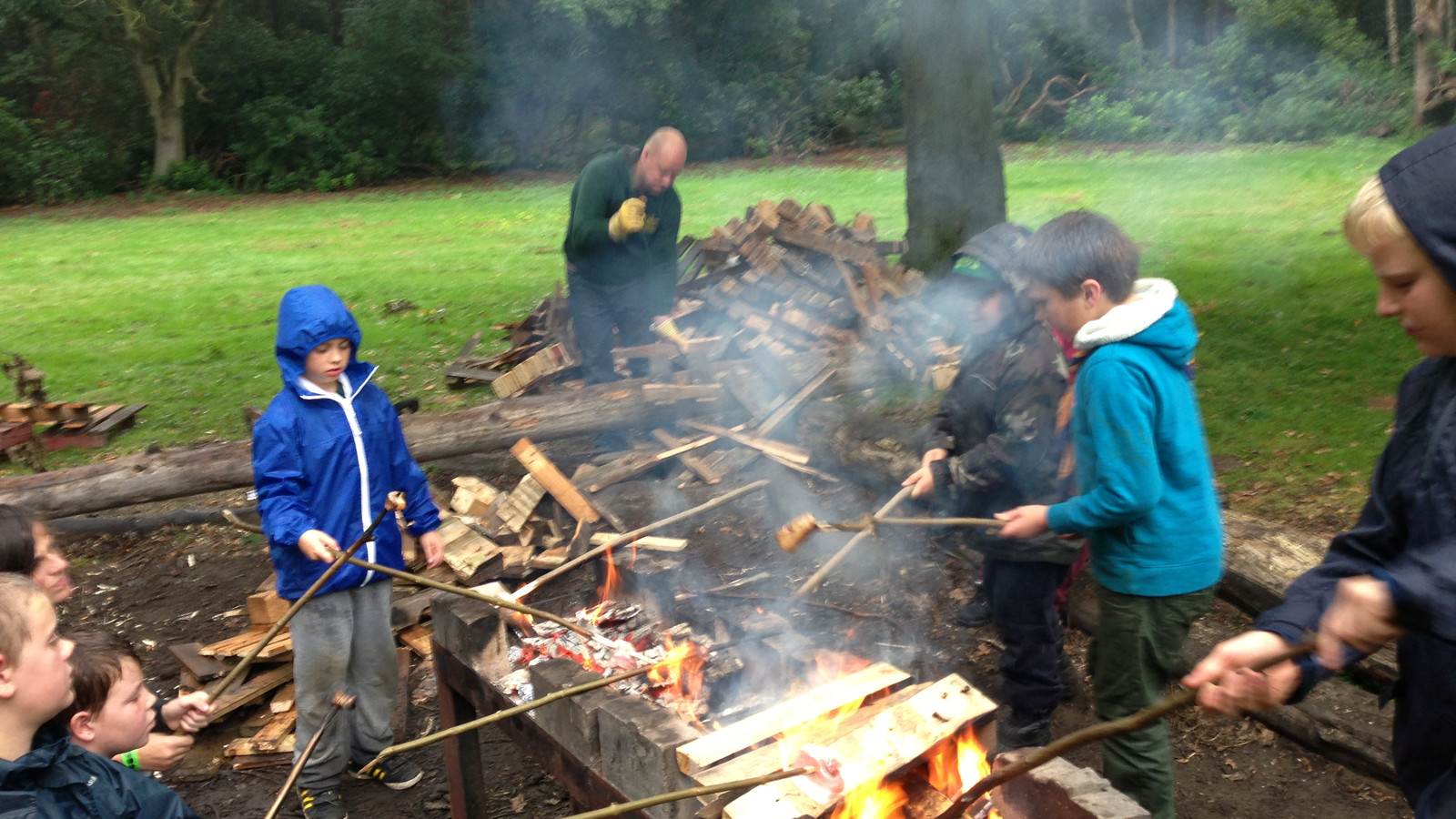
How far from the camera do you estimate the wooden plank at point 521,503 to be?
19.3 feet

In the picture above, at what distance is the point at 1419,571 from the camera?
66.5 inches

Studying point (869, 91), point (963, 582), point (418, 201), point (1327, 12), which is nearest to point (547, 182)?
point (418, 201)

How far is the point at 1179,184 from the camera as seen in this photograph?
17.0m

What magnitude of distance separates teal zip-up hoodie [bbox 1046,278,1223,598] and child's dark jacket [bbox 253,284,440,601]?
8.35ft

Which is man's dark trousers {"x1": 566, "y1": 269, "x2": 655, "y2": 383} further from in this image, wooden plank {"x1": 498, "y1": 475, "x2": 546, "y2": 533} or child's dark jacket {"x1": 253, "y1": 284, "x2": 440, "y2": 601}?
child's dark jacket {"x1": 253, "y1": 284, "x2": 440, "y2": 601}

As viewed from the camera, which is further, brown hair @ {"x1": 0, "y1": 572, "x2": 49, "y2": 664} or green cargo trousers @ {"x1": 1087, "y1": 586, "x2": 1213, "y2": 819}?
green cargo trousers @ {"x1": 1087, "y1": 586, "x2": 1213, "y2": 819}

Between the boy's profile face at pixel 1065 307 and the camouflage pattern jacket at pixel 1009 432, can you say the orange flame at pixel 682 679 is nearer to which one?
the camouflage pattern jacket at pixel 1009 432

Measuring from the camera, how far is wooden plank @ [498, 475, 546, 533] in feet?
19.3

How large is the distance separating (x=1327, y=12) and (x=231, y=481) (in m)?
27.2

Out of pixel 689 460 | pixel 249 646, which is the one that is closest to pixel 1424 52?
pixel 689 460

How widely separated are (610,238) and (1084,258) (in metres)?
4.57

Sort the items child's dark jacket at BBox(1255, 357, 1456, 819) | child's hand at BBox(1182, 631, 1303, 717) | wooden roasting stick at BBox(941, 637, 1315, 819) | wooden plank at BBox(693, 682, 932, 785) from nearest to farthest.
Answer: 1. child's dark jacket at BBox(1255, 357, 1456, 819)
2. wooden roasting stick at BBox(941, 637, 1315, 819)
3. child's hand at BBox(1182, 631, 1303, 717)
4. wooden plank at BBox(693, 682, 932, 785)

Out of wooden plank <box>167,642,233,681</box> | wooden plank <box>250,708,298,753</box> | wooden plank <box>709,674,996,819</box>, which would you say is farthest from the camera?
wooden plank <box>167,642,233,681</box>

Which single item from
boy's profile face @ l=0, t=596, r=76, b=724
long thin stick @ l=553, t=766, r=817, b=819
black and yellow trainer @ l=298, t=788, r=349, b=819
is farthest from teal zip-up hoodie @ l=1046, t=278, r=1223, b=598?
black and yellow trainer @ l=298, t=788, r=349, b=819
